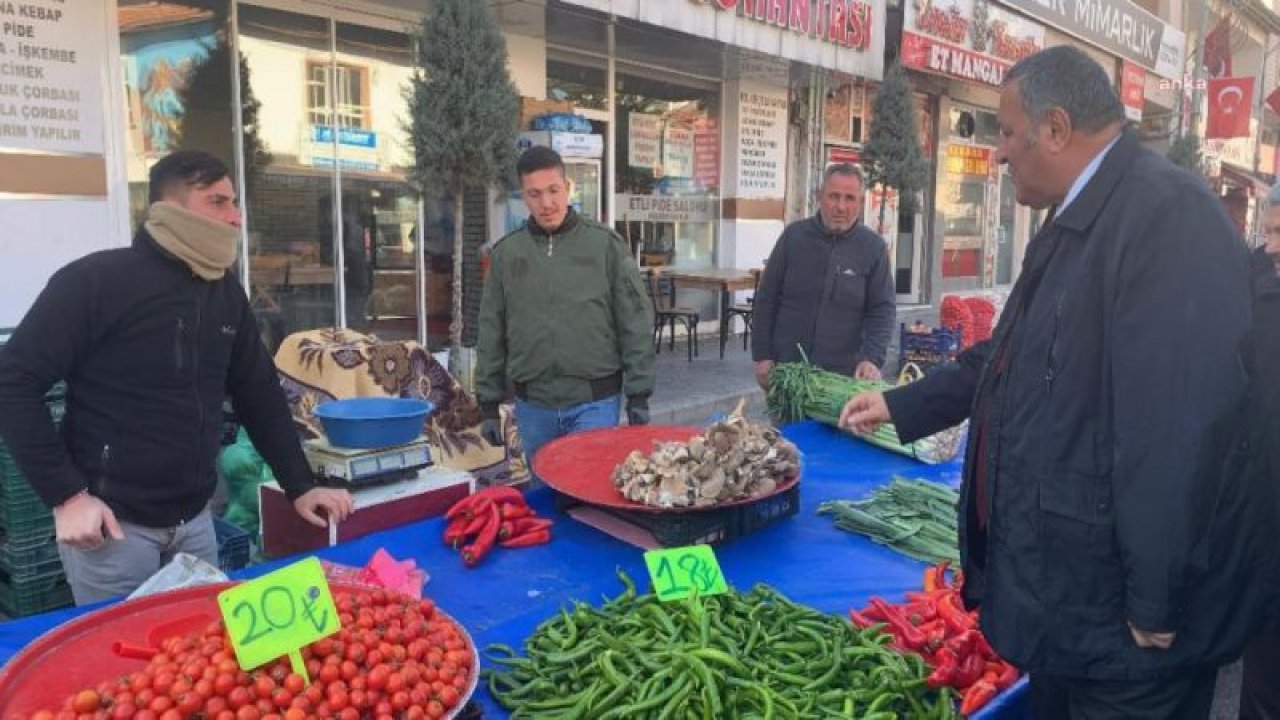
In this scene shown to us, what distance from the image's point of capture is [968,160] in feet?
61.0

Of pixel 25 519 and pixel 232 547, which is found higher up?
pixel 25 519

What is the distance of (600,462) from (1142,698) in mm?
1825

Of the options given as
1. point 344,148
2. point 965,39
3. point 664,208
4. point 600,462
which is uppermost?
point 965,39

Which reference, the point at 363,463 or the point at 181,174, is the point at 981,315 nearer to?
the point at 363,463

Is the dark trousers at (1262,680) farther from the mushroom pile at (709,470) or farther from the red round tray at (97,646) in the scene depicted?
the red round tray at (97,646)

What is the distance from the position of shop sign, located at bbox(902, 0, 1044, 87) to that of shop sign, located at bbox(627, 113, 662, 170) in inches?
148

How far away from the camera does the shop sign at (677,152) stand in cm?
1271

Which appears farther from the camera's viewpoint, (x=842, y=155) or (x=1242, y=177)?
(x=1242, y=177)

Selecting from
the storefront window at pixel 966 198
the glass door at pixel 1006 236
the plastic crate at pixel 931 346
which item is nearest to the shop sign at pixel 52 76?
the plastic crate at pixel 931 346

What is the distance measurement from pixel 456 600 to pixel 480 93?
602 cm

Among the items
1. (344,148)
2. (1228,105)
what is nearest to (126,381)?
(344,148)

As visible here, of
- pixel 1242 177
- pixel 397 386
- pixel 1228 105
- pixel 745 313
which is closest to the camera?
pixel 397 386

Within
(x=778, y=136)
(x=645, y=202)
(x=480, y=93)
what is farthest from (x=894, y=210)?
(x=480, y=93)

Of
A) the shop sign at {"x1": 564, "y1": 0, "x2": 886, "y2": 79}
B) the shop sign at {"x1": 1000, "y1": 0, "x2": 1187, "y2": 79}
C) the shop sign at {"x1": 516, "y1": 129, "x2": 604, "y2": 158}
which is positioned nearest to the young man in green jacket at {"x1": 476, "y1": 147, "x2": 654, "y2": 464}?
the shop sign at {"x1": 564, "y1": 0, "x2": 886, "y2": 79}
